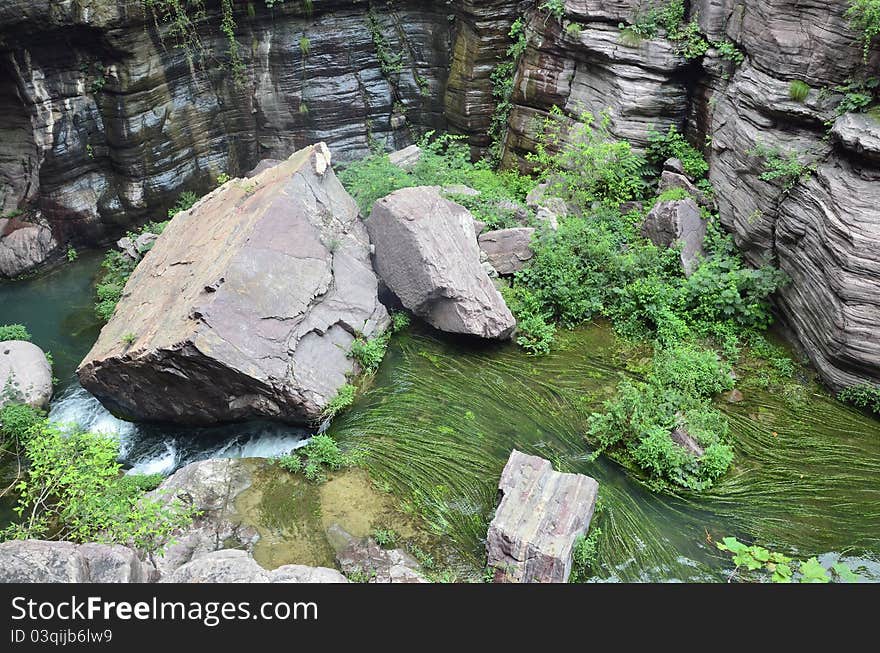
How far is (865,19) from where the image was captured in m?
7.77

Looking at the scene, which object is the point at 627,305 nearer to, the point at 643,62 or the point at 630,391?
the point at 630,391

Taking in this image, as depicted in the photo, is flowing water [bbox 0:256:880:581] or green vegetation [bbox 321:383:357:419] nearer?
flowing water [bbox 0:256:880:581]

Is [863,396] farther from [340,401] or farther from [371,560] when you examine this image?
[340,401]

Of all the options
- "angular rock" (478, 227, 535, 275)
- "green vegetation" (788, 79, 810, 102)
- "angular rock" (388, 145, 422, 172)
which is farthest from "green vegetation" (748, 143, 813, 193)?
"angular rock" (388, 145, 422, 172)

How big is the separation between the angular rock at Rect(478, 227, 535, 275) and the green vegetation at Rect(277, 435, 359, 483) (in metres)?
4.05

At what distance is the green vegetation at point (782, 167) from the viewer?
8.55 meters

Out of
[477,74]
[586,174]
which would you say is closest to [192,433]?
[586,174]

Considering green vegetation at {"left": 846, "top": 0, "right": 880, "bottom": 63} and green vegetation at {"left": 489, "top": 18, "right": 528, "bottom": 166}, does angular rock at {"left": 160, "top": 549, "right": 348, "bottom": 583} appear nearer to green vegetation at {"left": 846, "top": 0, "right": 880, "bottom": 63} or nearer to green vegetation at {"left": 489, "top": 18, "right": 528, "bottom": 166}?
green vegetation at {"left": 846, "top": 0, "right": 880, "bottom": 63}

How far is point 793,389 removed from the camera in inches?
328

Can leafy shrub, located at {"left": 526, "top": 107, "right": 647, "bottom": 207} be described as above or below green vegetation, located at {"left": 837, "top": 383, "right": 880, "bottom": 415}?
above

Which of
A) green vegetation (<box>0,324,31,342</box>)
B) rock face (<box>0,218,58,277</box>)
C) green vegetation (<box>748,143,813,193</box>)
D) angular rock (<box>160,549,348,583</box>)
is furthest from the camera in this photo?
rock face (<box>0,218,58,277</box>)

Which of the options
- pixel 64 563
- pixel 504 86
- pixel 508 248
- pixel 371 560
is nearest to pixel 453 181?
pixel 508 248

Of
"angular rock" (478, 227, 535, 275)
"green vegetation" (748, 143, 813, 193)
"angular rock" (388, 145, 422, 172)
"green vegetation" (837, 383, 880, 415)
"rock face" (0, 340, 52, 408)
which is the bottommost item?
"rock face" (0, 340, 52, 408)

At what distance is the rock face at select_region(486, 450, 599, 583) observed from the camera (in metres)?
6.09
